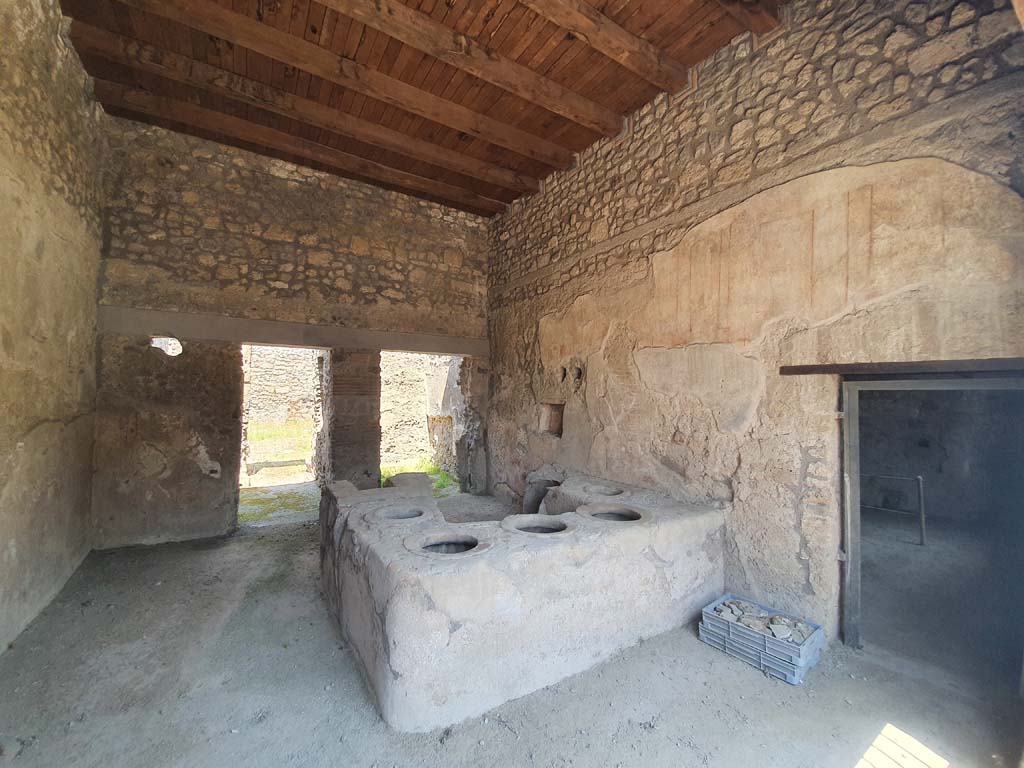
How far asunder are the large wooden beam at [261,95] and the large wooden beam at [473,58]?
130 centimetres

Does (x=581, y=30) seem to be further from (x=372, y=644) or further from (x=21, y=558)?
(x=21, y=558)

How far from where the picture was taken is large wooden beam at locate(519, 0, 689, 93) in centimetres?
310

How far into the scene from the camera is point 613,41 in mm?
3324

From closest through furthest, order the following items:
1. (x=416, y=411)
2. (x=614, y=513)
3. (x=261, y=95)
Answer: (x=614, y=513)
(x=261, y=95)
(x=416, y=411)

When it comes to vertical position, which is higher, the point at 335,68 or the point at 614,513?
the point at 335,68

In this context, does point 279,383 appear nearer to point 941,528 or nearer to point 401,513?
point 401,513

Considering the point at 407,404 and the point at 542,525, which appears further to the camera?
the point at 407,404

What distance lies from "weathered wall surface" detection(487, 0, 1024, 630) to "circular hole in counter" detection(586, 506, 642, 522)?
0.58 meters

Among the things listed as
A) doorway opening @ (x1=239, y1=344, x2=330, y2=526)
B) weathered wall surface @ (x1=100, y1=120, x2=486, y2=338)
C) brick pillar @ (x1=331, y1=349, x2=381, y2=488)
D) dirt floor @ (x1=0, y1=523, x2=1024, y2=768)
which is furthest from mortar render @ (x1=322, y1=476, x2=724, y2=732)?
doorway opening @ (x1=239, y1=344, x2=330, y2=526)

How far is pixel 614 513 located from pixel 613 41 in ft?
11.6

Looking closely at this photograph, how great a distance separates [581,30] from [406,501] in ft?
12.1

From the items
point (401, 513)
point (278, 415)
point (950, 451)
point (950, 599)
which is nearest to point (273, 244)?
point (401, 513)

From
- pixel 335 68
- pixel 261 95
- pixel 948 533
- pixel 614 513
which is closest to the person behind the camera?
pixel 614 513

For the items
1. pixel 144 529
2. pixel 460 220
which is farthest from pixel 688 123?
pixel 144 529
